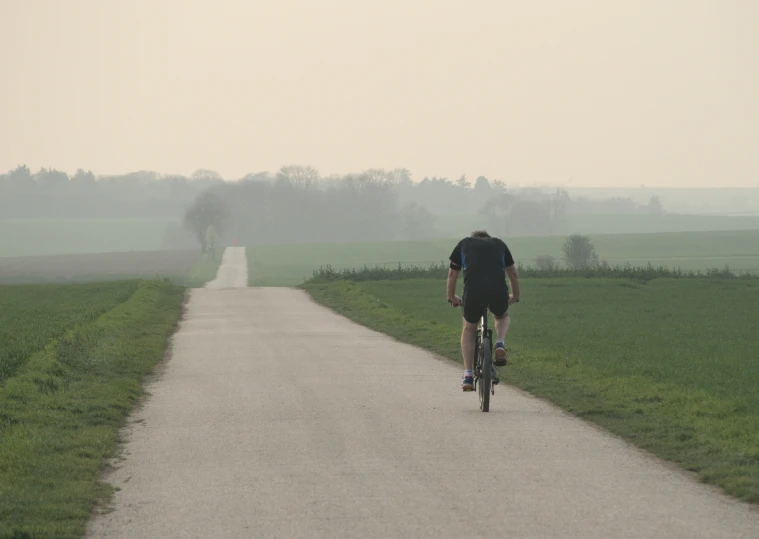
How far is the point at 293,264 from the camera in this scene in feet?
385

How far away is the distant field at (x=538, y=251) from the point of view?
112750 mm

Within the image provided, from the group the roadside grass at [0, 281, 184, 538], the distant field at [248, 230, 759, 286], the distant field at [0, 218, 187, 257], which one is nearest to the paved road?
the roadside grass at [0, 281, 184, 538]

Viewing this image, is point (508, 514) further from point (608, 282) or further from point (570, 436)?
point (608, 282)

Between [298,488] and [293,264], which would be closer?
[298,488]

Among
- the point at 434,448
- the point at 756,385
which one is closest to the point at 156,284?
the point at 756,385

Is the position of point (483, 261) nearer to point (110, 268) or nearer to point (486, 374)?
point (486, 374)

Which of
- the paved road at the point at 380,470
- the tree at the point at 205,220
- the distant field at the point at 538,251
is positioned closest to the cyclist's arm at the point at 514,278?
the paved road at the point at 380,470

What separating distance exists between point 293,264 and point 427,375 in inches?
4045

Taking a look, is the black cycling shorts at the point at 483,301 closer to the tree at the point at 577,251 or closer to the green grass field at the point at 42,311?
the green grass field at the point at 42,311

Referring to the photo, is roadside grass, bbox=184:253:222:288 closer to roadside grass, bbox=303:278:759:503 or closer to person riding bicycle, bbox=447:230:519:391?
roadside grass, bbox=303:278:759:503

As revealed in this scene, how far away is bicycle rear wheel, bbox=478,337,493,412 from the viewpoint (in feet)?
37.8

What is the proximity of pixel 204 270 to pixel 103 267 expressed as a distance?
686 inches

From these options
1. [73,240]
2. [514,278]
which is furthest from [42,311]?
[73,240]

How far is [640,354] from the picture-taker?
59.5 ft
